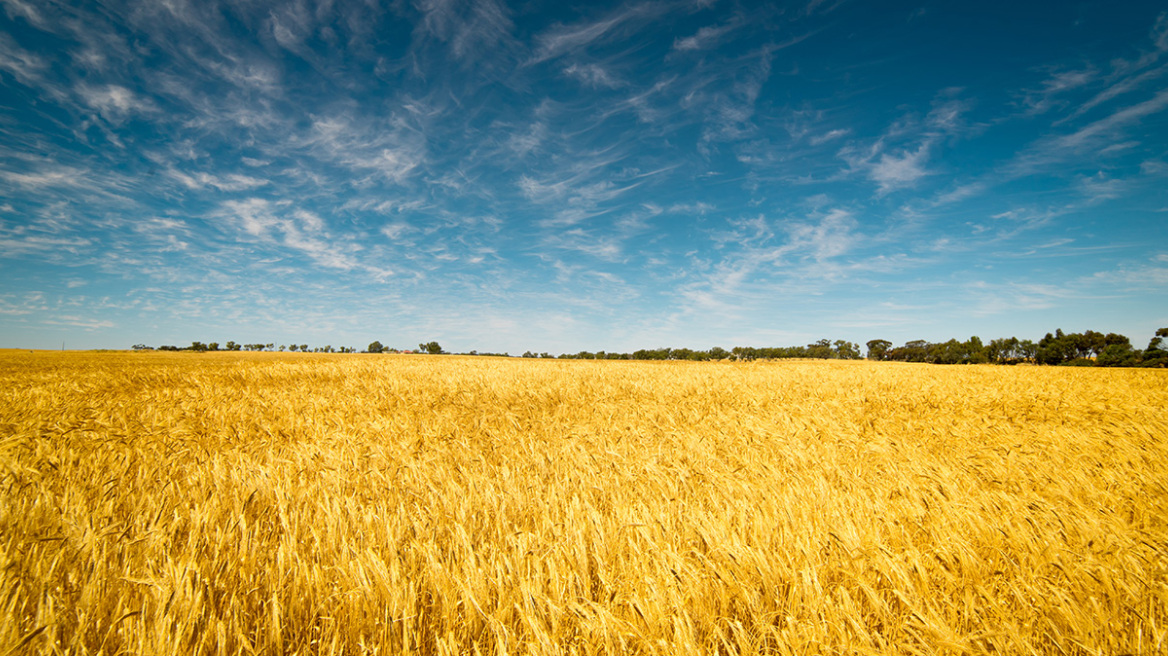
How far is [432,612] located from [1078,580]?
2975 mm

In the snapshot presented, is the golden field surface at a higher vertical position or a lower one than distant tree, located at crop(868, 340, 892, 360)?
lower

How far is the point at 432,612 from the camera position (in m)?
1.77

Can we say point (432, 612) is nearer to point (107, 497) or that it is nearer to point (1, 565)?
point (1, 565)

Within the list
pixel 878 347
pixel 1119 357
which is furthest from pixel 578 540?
pixel 878 347

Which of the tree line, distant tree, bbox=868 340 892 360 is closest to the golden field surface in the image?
the tree line

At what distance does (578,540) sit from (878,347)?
117 meters

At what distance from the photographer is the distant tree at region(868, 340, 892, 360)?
91488 millimetres

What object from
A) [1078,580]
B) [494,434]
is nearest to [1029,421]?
[1078,580]

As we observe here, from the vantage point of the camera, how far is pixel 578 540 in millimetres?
2150

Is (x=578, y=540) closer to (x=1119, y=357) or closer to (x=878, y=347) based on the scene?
(x=1119, y=357)

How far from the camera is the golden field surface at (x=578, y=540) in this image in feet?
5.15

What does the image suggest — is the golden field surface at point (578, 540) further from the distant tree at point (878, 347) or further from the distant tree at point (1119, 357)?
the distant tree at point (878, 347)

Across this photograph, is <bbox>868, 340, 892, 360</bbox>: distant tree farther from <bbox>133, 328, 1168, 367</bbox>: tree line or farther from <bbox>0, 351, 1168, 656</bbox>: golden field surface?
<bbox>0, 351, 1168, 656</bbox>: golden field surface

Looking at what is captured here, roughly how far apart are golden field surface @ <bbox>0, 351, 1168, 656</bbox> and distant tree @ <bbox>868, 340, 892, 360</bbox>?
10527 centimetres
